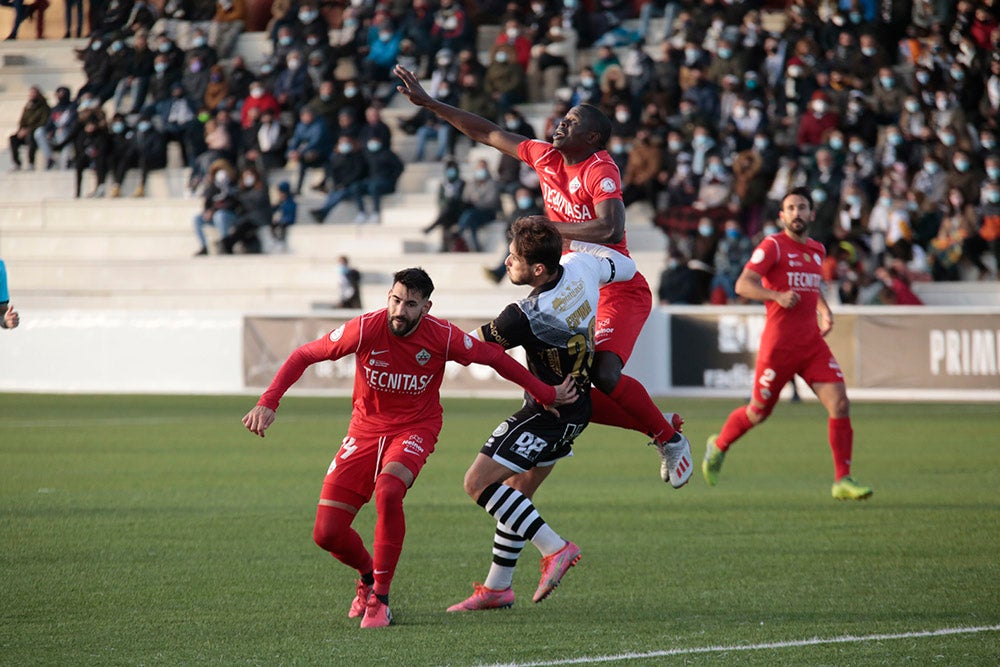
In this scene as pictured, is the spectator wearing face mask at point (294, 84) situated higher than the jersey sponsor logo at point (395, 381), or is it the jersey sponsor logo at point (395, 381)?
the spectator wearing face mask at point (294, 84)

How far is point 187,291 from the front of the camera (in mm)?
27547

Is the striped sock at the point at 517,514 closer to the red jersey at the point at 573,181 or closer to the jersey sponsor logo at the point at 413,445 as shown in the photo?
the jersey sponsor logo at the point at 413,445

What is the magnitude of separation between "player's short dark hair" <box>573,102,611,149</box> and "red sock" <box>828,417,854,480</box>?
3551 mm

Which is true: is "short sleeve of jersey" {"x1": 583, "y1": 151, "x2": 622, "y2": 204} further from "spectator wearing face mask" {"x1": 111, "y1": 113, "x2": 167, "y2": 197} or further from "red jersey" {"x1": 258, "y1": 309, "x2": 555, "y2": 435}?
"spectator wearing face mask" {"x1": 111, "y1": 113, "x2": 167, "y2": 197}

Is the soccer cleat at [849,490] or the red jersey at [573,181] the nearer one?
the red jersey at [573,181]

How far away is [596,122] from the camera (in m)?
8.12

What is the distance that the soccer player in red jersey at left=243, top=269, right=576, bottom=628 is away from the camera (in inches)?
257

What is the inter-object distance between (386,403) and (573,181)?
1.97 metres

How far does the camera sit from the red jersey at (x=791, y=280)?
10.9m

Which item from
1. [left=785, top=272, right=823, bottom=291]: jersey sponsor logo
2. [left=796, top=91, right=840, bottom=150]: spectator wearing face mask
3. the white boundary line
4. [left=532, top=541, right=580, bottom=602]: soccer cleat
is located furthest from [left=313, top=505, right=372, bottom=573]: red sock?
[left=796, top=91, right=840, bottom=150]: spectator wearing face mask

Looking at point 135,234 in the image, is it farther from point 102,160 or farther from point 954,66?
point 954,66

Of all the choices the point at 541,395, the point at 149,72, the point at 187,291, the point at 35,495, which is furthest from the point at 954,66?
the point at 541,395

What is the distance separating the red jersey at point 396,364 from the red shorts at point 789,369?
4577 mm

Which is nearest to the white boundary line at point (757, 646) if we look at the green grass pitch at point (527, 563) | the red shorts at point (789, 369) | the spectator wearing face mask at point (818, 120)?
the green grass pitch at point (527, 563)
